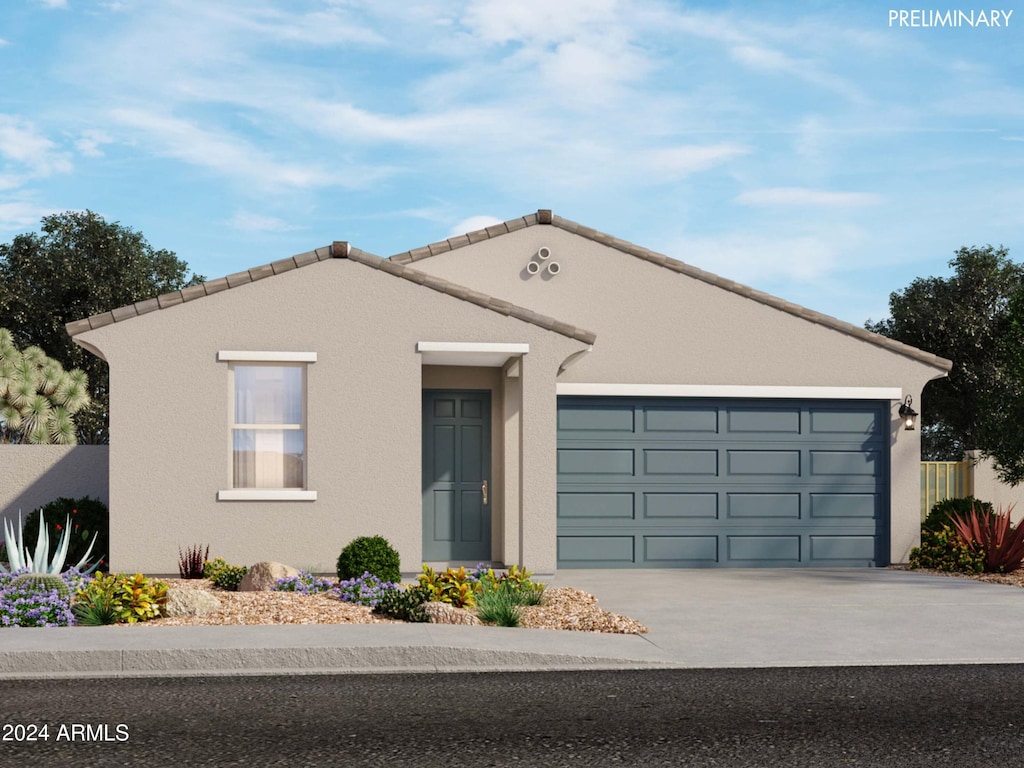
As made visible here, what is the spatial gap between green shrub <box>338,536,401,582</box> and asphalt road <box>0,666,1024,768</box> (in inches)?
168

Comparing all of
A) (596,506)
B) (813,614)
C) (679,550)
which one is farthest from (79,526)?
(813,614)

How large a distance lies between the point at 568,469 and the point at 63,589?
769cm

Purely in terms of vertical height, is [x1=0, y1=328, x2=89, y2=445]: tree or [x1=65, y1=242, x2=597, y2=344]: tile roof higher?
[x1=65, y1=242, x2=597, y2=344]: tile roof

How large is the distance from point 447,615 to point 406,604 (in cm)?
48

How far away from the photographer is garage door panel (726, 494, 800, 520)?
17.3 metres

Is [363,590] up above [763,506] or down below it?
below

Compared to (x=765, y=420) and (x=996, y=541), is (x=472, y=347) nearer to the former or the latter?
(x=765, y=420)

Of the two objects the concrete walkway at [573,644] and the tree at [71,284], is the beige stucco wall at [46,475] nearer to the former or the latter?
the concrete walkway at [573,644]

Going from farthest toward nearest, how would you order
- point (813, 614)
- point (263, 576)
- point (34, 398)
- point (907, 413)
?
point (34, 398) → point (907, 413) → point (263, 576) → point (813, 614)

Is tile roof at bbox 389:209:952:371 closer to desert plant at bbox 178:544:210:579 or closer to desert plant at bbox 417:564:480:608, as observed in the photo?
desert plant at bbox 178:544:210:579

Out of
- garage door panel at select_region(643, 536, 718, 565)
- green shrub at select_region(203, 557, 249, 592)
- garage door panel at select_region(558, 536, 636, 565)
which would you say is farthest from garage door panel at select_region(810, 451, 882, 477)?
green shrub at select_region(203, 557, 249, 592)

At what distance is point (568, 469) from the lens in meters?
16.9

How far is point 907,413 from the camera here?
17.5 m

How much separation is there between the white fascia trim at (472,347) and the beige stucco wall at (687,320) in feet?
9.69
